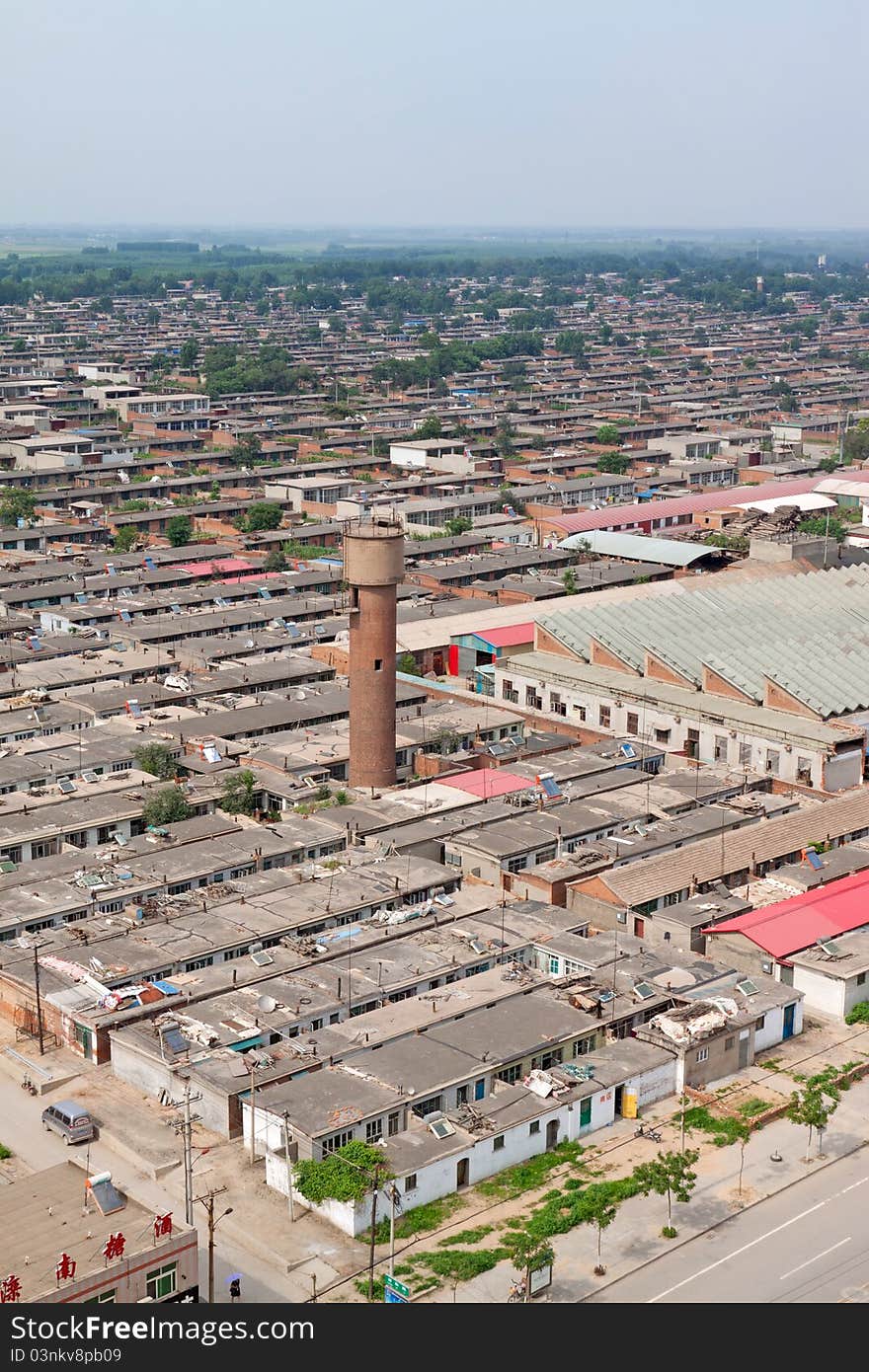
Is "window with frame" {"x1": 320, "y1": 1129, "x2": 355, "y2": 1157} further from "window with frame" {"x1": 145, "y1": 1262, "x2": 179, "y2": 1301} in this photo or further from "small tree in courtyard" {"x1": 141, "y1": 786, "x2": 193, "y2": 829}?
"small tree in courtyard" {"x1": 141, "y1": 786, "x2": 193, "y2": 829}

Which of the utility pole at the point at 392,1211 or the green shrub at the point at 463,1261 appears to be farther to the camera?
the utility pole at the point at 392,1211

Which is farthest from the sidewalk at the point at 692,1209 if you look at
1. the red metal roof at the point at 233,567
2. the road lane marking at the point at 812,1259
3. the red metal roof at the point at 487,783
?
the red metal roof at the point at 233,567

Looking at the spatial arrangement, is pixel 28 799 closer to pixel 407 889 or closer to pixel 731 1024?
pixel 407 889

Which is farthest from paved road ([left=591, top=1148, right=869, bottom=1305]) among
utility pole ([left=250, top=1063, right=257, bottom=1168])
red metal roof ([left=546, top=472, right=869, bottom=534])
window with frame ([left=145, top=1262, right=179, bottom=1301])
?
red metal roof ([left=546, top=472, right=869, bottom=534])

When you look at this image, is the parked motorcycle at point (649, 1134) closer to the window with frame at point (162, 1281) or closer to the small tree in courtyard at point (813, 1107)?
the small tree in courtyard at point (813, 1107)

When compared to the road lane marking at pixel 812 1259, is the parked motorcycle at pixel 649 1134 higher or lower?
lower

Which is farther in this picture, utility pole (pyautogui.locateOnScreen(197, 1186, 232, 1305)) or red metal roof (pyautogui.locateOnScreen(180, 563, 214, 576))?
red metal roof (pyautogui.locateOnScreen(180, 563, 214, 576))
